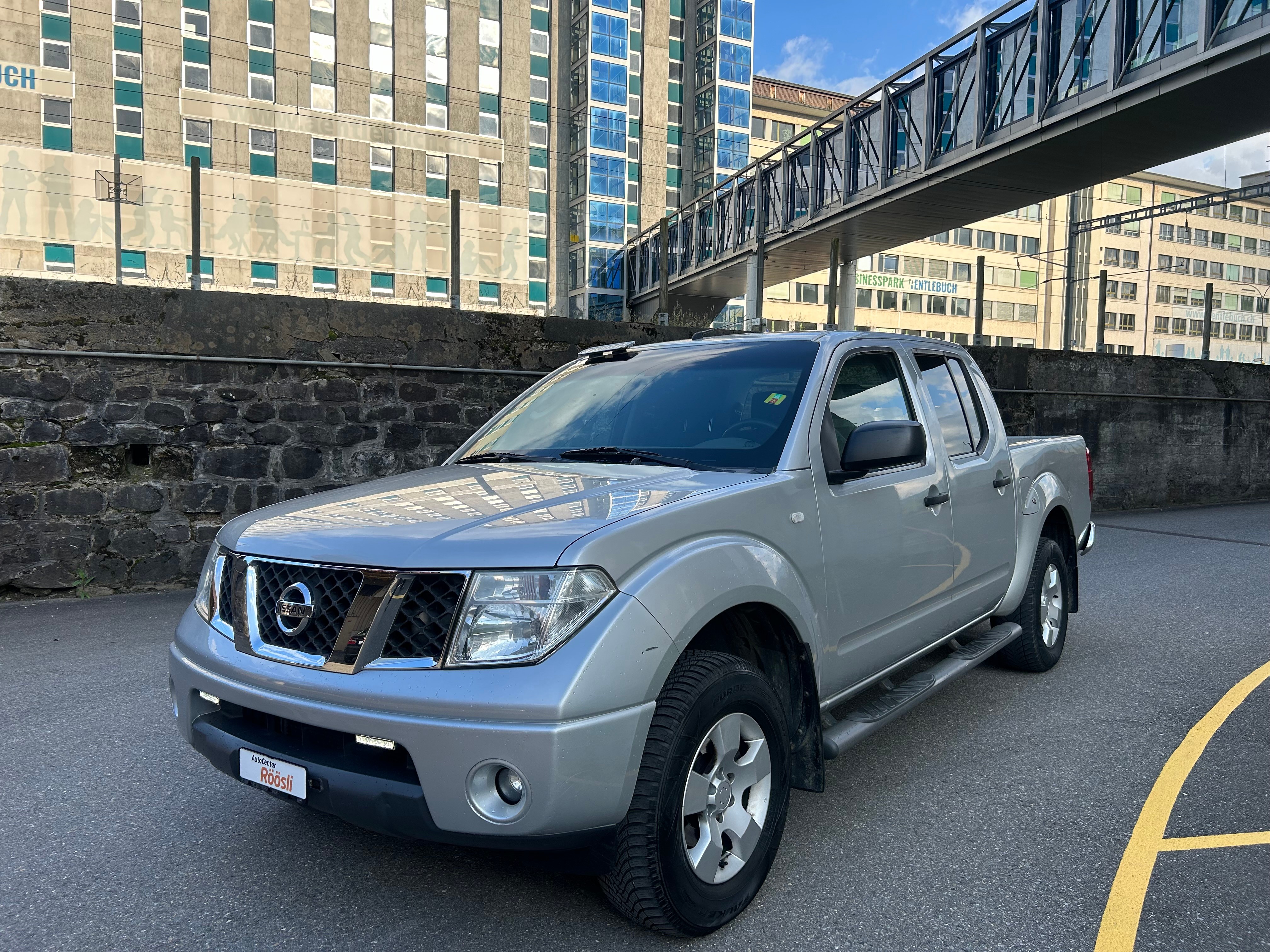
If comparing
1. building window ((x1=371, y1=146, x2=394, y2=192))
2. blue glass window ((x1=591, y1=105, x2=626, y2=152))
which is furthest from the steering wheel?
blue glass window ((x1=591, y1=105, x2=626, y2=152))

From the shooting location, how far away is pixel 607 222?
58.2 meters

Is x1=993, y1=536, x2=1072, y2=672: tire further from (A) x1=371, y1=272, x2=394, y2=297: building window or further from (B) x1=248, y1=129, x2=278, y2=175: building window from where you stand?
(B) x1=248, y1=129, x2=278, y2=175: building window

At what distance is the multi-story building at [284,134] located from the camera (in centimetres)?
4075

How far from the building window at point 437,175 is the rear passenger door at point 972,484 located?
147ft

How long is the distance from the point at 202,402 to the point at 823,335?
237 inches

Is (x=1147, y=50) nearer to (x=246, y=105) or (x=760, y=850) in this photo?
(x=760, y=850)

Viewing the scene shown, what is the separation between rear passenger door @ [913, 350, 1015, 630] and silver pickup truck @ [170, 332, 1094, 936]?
0.29 meters

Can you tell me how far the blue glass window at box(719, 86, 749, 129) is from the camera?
6456cm

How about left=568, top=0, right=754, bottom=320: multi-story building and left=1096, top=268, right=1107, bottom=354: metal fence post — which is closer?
left=1096, top=268, right=1107, bottom=354: metal fence post

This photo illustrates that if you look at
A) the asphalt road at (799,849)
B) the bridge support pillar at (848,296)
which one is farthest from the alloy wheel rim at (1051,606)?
the bridge support pillar at (848,296)

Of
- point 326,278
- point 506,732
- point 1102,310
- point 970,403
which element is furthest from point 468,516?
point 326,278

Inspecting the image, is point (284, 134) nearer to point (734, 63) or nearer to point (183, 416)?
point (734, 63)

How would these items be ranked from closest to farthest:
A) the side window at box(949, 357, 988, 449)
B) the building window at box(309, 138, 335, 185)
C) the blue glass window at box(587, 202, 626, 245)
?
the side window at box(949, 357, 988, 449), the building window at box(309, 138, 335, 185), the blue glass window at box(587, 202, 626, 245)

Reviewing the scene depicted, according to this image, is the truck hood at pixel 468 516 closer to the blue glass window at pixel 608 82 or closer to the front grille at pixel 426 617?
the front grille at pixel 426 617
